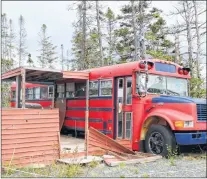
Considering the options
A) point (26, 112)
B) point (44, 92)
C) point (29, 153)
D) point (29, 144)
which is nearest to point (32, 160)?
point (29, 153)

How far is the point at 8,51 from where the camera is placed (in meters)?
36.0

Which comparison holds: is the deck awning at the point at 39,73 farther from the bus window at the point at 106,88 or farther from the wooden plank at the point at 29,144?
the wooden plank at the point at 29,144

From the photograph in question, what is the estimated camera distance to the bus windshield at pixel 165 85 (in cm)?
899

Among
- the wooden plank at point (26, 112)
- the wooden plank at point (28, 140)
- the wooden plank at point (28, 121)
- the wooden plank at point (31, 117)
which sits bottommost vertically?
the wooden plank at point (28, 140)

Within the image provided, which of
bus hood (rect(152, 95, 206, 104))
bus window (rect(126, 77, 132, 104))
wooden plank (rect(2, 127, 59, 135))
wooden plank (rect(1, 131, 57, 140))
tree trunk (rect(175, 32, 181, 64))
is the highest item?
tree trunk (rect(175, 32, 181, 64))

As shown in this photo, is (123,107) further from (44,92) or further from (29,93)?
(29,93)

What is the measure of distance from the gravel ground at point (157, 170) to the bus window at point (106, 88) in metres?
2.97

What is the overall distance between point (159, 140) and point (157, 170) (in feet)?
5.92

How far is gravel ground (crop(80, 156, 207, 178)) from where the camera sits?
6.16 metres

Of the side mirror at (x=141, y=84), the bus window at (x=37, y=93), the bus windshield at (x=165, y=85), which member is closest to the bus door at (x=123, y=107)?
the side mirror at (x=141, y=84)

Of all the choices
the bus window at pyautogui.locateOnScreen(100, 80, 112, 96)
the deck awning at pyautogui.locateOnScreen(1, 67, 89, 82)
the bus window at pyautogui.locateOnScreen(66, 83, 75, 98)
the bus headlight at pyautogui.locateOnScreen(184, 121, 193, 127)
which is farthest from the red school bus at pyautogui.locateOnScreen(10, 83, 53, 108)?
the bus headlight at pyautogui.locateOnScreen(184, 121, 193, 127)

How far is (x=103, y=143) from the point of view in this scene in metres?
8.23

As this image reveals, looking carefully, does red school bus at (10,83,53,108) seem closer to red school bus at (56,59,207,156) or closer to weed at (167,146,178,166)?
red school bus at (56,59,207,156)

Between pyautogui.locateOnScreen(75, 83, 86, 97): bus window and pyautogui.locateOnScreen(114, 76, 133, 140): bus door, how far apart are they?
1.92m
